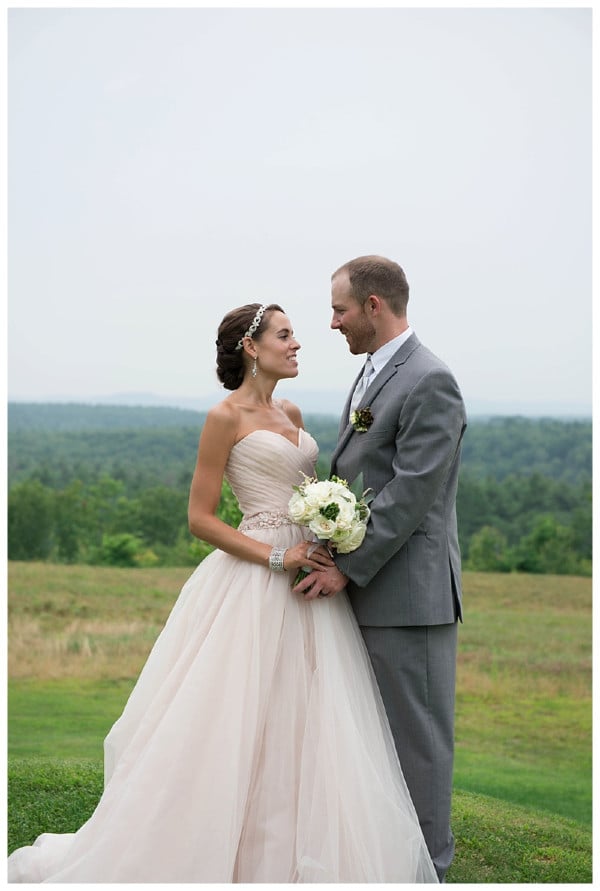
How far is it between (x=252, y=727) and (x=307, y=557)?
76 cm

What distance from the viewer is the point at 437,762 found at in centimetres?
438


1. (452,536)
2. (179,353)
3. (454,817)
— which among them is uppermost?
(179,353)

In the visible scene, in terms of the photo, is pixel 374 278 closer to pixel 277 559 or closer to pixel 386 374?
pixel 386 374

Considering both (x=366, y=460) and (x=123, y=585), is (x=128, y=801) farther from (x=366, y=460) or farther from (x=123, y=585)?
(x=123, y=585)

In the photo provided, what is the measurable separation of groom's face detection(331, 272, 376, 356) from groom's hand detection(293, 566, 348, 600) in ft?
3.41

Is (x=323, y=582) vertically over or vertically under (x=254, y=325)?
under

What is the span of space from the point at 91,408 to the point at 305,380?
23.0ft

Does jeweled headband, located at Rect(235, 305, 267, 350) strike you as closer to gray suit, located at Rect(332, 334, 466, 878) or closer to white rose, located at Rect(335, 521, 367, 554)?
gray suit, located at Rect(332, 334, 466, 878)

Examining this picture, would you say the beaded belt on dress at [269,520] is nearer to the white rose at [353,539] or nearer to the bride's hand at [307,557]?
the bride's hand at [307,557]

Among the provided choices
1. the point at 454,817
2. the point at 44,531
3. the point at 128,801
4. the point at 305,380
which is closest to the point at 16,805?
the point at 128,801

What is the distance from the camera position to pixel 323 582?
171 inches

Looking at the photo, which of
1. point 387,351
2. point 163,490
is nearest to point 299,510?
point 387,351

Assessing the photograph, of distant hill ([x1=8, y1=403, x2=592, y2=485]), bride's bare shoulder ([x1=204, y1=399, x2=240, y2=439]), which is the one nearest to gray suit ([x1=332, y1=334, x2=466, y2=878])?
bride's bare shoulder ([x1=204, y1=399, x2=240, y2=439])

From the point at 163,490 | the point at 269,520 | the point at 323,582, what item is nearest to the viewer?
the point at 323,582
